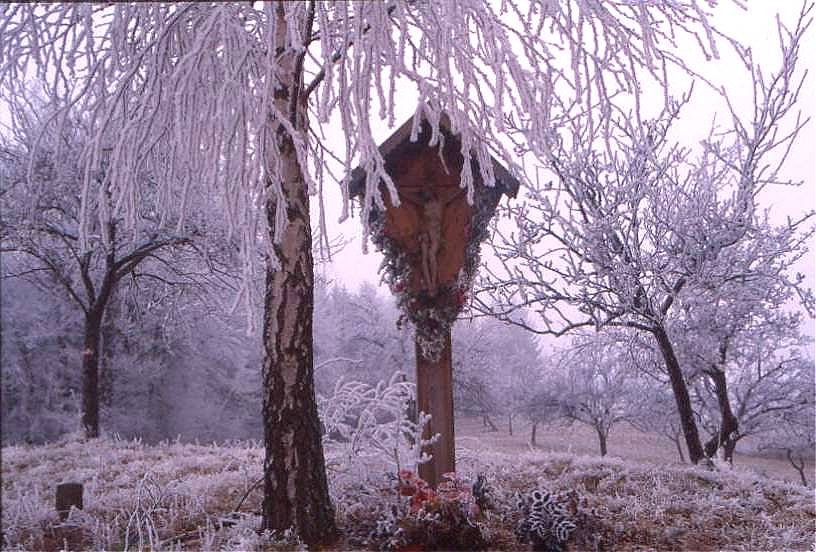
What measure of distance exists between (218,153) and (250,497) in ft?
10.9

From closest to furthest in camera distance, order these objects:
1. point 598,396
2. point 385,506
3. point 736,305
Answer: point 385,506 → point 736,305 → point 598,396

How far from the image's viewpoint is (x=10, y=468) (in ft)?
22.0

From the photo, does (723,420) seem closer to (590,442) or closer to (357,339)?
(357,339)

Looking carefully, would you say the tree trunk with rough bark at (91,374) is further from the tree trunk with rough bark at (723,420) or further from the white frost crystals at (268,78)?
the tree trunk with rough bark at (723,420)

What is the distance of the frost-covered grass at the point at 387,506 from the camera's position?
12.3 ft

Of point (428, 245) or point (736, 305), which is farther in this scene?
point (736, 305)

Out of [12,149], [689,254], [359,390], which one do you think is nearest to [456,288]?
[359,390]

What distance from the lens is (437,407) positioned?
4.54 meters

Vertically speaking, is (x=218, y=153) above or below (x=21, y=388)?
above

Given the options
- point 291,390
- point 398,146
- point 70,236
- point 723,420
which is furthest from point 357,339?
point 291,390

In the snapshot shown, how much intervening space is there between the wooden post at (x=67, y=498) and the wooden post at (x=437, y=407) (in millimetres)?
2383

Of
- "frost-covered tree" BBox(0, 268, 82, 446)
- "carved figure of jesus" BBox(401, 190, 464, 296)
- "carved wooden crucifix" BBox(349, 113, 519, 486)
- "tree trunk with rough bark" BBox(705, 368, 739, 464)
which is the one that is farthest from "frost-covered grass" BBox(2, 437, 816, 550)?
"frost-covered tree" BBox(0, 268, 82, 446)

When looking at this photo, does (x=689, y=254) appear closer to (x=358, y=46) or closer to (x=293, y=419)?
(x=293, y=419)

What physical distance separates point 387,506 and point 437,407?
836 millimetres
